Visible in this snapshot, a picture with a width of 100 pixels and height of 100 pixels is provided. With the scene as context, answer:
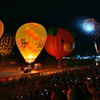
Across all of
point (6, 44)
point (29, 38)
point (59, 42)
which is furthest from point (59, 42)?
point (6, 44)

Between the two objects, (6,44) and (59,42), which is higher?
(6,44)

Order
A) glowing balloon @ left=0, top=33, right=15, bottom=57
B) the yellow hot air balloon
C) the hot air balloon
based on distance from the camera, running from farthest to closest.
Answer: glowing balloon @ left=0, top=33, right=15, bottom=57 < the hot air balloon < the yellow hot air balloon

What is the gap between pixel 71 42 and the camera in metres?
15.2

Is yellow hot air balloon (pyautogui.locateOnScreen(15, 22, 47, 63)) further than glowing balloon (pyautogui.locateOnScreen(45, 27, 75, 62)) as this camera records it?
No

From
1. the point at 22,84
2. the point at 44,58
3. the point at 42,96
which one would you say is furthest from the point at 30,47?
the point at 44,58

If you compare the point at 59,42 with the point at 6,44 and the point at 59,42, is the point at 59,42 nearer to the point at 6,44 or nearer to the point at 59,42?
the point at 59,42

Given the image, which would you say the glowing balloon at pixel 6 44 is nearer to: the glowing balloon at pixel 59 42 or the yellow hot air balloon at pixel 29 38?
the yellow hot air balloon at pixel 29 38

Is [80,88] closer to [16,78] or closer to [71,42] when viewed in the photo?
[16,78]

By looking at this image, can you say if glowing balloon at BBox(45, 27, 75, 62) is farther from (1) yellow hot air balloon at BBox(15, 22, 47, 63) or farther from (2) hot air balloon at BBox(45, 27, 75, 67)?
(1) yellow hot air balloon at BBox(15, 22, 47, 63)

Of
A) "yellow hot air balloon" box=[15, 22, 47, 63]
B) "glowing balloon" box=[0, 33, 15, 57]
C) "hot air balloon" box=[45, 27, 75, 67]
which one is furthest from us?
"glowing balloon" box=[0, 33, 15, 57]

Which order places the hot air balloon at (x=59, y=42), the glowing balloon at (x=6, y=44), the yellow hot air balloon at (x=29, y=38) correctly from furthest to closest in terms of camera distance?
the glowing balloon at (x=6, y=44) < the hot air balloon at (x=59, y=42) < the yellow hot air balloon at (x=29, y=38)

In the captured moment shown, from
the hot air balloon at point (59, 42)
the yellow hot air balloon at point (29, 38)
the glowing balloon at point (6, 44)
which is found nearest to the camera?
the yellow hot air balloon at point (29, 38)

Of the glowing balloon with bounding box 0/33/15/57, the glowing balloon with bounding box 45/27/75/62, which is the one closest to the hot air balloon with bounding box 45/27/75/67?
the glowing balloon with bounding box 45/27/75/62

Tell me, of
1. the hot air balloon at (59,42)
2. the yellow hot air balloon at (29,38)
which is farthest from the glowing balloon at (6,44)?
the hot air balloon at (59,42)
